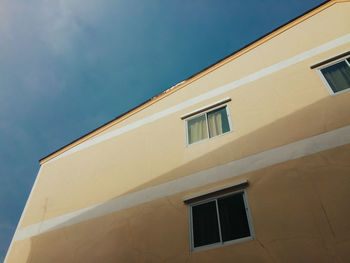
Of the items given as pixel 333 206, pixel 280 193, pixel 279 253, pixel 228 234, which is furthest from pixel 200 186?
pixel 333 206

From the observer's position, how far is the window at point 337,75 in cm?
710

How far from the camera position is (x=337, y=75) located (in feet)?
24.4

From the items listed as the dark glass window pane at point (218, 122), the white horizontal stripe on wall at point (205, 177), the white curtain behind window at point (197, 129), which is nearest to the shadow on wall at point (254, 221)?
the white horizontal stripe on wall at point (205, 177)

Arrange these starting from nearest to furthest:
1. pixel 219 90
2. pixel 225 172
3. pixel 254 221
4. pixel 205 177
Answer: pixel 254 221
pixel 225 172
pixel 205 177
pixel 219 90

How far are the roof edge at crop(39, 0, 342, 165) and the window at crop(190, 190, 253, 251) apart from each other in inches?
207

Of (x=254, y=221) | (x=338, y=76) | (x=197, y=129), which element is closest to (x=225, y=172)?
(x=254, y=221)

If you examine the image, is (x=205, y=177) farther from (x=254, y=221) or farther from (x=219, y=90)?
(x=219, y=90)

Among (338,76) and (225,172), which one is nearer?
(225,172)

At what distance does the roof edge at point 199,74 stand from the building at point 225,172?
0.16 ft

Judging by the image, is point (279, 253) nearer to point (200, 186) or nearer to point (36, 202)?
point (200, 186)

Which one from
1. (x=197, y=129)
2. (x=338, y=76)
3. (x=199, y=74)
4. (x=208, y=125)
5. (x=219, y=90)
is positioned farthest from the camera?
(x=199, y=74)

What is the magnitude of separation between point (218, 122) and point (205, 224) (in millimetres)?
3350

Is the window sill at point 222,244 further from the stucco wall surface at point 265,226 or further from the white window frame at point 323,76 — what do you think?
the white window frame at point 323,76

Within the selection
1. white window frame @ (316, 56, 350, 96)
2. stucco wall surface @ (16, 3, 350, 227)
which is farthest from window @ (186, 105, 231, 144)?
white window frame @ (316, 56, 350, 96)
